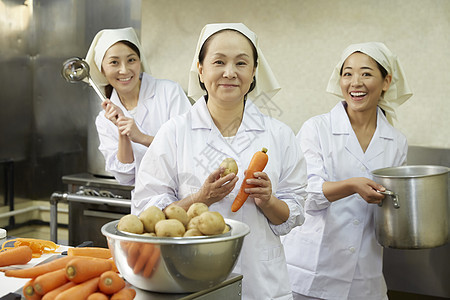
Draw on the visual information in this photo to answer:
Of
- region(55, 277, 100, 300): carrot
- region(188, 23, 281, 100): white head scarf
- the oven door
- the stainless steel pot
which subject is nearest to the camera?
region(55, 277, 100, 300): carrot

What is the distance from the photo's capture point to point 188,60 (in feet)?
12.4

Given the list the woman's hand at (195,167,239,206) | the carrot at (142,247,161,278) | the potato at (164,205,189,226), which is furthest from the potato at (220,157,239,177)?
the carrot at (142,247,161,278)

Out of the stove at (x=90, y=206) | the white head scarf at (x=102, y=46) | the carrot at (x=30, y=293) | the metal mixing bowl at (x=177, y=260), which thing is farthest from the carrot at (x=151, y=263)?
the stove at (x=90, y=206)

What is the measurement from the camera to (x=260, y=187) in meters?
1.73

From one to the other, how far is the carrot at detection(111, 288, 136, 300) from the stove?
216 centimetres

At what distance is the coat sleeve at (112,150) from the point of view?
109 inches

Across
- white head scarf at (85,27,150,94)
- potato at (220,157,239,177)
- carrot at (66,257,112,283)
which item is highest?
white head scarf at (85,27,150,94)

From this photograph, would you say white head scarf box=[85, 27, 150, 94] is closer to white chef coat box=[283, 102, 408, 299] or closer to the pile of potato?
white chef coat box=[283, 102, 408, 299]

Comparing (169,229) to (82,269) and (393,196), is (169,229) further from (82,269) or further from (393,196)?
(393,196)

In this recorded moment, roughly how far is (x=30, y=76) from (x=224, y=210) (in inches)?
121

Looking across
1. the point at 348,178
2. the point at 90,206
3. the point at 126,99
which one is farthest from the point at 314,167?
the point at 90,206

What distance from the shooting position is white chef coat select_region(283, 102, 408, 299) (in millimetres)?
2426

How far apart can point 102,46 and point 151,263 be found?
5.89 ft

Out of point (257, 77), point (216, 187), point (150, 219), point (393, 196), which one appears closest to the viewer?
Answer: point (150, 219)
